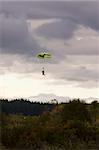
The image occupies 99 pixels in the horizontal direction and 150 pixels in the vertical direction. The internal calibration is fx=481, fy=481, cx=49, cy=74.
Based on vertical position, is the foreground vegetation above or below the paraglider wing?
below

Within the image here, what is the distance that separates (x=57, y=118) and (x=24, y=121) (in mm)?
2653

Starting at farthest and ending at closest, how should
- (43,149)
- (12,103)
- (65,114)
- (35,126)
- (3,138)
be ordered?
(12,103)
(65,114)
(35,126)
(3,138)
(43,149)

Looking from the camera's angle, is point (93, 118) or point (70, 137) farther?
point (93, 118)

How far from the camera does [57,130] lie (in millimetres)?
34094

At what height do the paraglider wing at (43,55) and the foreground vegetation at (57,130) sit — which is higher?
the paraglider wing at (43,55)

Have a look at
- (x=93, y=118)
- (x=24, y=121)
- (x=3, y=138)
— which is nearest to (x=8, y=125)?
(x=24, y=121)

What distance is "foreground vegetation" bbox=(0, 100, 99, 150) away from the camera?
3164 cm

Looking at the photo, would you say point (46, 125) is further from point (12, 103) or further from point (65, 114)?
point (12, 103)

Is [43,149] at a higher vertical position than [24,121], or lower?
lower

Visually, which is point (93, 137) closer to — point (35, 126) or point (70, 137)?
point (70, 137)

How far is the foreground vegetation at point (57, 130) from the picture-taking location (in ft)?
104

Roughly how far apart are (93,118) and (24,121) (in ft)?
18.2

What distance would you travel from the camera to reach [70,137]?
32844mm

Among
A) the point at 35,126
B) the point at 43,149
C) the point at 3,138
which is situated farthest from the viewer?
the point at 35,126
